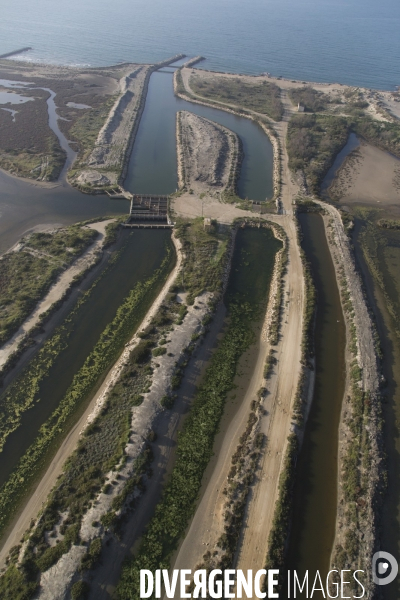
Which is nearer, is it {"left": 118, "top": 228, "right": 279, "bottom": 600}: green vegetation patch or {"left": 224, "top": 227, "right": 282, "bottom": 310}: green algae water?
{"left": 118, "top": 228, "right": 279, "bottom": 600}: green vegetation patch

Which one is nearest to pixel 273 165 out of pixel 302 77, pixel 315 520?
pixel 315 520

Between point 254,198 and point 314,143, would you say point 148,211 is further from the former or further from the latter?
point 314,143

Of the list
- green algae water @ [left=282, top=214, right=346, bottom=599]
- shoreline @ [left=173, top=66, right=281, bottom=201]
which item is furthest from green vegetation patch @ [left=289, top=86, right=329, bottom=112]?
green algae water @ [left=282, top=214, right=346, bottom=599]

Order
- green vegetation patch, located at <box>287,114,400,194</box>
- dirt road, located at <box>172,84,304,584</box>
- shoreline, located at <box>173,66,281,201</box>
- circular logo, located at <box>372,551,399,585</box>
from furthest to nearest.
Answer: green vegetation patch, located at <box>287,114,400,194</box> < shoreline, located at <box>173,66,281,201</box> < dirt road, located at <box>172,84,304,584</box> < circular logo, located at <box>372,551,399,585</box>

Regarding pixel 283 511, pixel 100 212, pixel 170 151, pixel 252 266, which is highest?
pixel 170 151

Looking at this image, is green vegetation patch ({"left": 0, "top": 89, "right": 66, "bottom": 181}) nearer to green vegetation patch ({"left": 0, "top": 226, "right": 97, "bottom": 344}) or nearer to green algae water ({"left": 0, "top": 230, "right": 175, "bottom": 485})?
green vegetation patch ({"left": 0, "top": 226, "right": 97, "bottom": 344})

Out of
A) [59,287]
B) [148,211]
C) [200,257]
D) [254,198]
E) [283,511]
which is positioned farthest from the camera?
[254,198]

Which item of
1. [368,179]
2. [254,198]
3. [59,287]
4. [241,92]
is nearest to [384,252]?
[254,198]
